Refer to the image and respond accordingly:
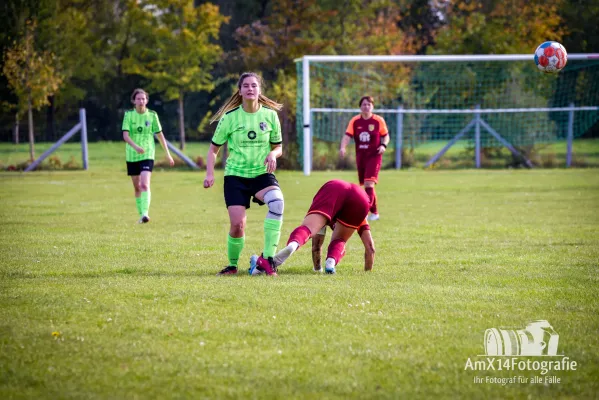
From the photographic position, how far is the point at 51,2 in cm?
3312

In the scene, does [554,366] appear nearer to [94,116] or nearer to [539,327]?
[539,327]

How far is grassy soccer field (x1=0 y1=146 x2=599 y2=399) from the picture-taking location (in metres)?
4.86

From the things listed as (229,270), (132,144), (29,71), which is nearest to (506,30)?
(29,71)

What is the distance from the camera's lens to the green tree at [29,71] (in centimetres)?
2933

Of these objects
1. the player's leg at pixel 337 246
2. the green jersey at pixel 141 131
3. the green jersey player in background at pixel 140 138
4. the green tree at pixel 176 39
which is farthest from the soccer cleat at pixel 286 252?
the green tree at pixel 176 39

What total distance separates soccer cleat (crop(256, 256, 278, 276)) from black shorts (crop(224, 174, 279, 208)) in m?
0.66

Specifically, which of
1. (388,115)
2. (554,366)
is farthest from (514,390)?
(388,115)

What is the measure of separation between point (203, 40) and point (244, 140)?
91.5 feet

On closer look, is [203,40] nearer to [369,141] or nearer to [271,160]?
[369,141]

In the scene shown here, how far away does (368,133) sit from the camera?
14.8 meters

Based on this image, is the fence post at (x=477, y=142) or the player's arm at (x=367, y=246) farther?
the fence post at (x=477, y=142)

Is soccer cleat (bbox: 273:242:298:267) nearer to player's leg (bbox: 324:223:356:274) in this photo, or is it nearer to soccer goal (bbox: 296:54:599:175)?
player's leg (bbox: 324:223:356:274)

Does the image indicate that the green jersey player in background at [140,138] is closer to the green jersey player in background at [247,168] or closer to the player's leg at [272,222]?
the green jersey player in background at [247,168]

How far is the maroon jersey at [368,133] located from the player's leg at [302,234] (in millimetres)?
6578
